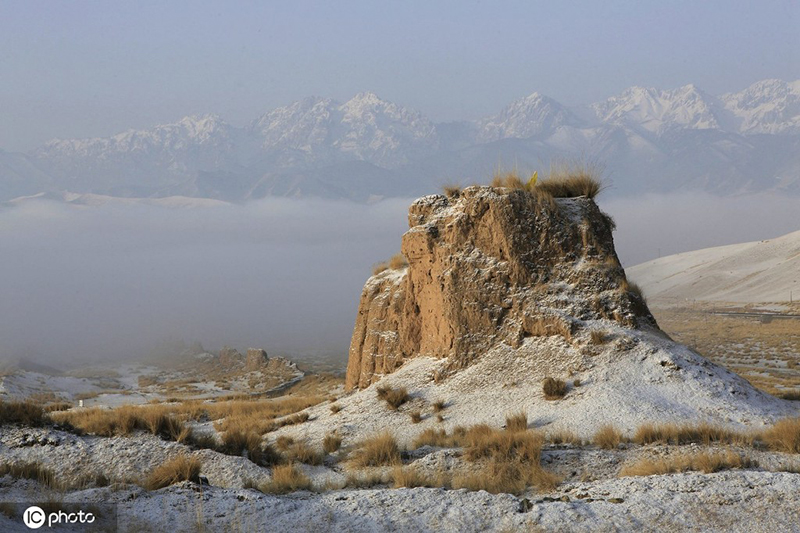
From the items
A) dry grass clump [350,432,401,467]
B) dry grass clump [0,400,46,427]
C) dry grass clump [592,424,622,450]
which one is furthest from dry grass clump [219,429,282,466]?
dry grass clump [592,424,622,450]

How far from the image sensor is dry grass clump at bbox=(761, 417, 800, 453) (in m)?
8.87

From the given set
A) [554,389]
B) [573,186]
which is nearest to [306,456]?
[554,389]

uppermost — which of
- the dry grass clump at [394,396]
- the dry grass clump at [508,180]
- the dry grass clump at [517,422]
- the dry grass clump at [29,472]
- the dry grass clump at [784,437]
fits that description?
the dry grass clump at [508,180]

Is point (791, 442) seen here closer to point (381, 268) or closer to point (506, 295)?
point (506, 295)

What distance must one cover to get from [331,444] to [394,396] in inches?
100

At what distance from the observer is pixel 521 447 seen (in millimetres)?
8789

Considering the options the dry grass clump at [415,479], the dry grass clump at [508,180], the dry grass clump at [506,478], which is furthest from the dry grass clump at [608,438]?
the dry grass clump at [508,180]

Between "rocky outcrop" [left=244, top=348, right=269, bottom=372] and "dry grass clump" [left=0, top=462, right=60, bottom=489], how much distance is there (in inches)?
1550

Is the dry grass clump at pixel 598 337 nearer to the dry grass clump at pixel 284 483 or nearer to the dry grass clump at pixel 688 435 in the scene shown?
the dry grass clump at pixel 688 435

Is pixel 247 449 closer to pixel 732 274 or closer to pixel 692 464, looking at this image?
pixel 692 464

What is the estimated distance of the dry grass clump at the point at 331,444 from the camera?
36.3 feet

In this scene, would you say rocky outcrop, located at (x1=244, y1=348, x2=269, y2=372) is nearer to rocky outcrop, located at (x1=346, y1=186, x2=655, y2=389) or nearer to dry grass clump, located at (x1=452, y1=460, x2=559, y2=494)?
rocky outcrop, located at (x1=346, y1=186, x2=655, y2=389)

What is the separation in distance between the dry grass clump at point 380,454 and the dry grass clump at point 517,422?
2.26m

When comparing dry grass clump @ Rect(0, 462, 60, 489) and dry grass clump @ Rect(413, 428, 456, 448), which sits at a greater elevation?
dry grass clump @ Rect(0, 462, 60, 489)
